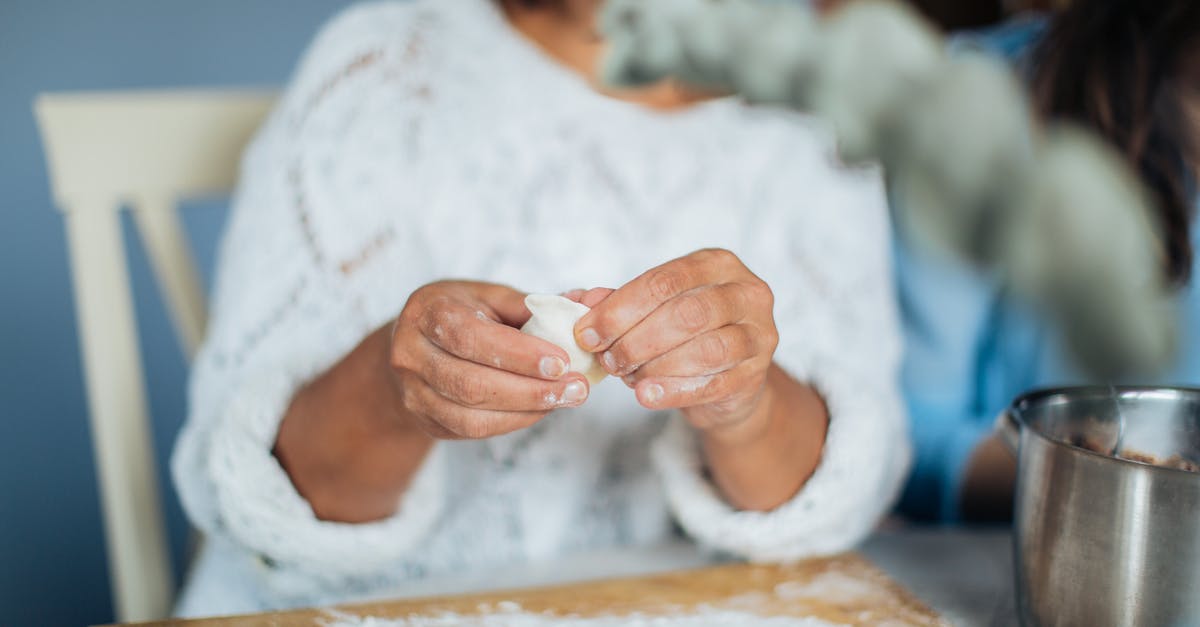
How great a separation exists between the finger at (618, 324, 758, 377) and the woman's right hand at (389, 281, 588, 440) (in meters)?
0.03

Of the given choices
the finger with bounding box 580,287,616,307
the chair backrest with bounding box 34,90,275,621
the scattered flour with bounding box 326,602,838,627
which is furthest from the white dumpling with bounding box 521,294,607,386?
the chair backrest with bounding box 34,90,275,621

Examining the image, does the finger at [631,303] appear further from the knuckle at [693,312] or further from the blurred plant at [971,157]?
the blurred plant at [971,157]

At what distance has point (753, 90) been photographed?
0.16 meters

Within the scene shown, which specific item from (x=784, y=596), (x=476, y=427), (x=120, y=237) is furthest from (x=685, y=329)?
(x=120, y=237)

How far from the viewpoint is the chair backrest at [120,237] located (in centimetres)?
72

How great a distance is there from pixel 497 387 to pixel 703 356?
9 centimetres

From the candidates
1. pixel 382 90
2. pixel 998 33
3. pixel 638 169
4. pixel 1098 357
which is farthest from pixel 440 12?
pixel 1098 357

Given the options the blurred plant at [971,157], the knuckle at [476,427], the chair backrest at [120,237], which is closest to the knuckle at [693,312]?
the knuckle at [476,427]

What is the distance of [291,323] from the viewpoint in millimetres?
617

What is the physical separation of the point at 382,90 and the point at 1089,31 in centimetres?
48

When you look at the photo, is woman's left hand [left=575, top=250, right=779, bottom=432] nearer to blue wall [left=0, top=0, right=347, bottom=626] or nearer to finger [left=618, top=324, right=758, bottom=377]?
finger [left=618, top=324, right=758, bottom=377]

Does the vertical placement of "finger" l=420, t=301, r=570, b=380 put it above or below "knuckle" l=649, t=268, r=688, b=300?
below

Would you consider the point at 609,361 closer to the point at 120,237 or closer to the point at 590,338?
the point at 590,338

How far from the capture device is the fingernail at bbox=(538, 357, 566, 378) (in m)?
0.37
